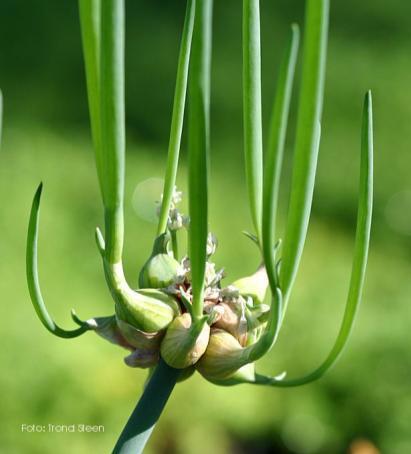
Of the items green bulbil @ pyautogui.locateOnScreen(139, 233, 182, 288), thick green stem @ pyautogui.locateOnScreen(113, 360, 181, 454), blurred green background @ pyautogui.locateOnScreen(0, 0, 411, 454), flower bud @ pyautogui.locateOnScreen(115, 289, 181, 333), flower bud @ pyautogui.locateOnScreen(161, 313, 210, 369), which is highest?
green bulbil @ pyautogui.locateOnScreen(139, 233, 182, 288)

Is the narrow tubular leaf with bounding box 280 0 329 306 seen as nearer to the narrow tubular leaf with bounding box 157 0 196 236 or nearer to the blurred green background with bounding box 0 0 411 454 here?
the narrow tubular leaf with bounding box 157 0 196 236

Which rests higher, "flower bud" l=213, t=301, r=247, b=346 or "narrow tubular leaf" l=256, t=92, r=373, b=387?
"narrow tubular leaf" l=256, t=92, r=373, b=387

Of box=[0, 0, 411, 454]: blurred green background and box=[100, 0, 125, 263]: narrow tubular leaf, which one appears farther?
box=[0, 0, 411, 454]: blurred green background

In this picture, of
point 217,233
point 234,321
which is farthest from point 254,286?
point 217,233

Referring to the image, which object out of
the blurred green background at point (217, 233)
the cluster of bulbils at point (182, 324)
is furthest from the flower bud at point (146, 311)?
the blurred green background at point (217, 233)

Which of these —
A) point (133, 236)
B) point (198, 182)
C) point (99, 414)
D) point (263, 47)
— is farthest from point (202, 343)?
point (263, 47)

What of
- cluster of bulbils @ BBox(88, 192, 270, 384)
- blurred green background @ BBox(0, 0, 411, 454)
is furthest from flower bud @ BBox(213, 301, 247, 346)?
blurred green background @ BBox(0, 0, 411, 454)

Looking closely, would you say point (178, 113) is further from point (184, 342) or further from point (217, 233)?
point (217, 233)
